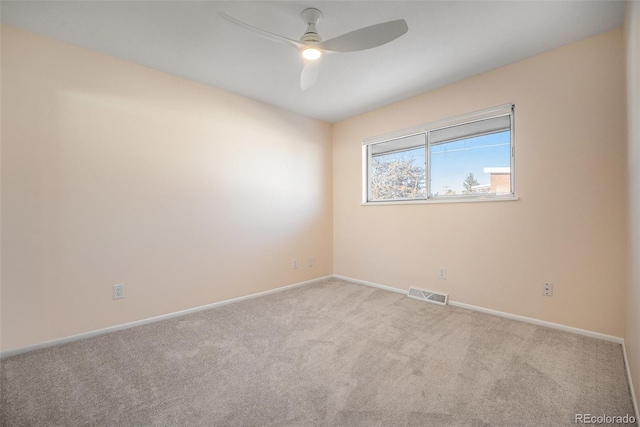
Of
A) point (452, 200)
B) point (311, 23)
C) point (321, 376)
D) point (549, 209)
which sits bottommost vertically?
point (321, 376)

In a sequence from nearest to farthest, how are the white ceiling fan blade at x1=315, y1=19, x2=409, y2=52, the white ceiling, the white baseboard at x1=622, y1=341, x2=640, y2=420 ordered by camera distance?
the white baseboard at x1=622, y1=341, x2=640, y2=420
the white ceiling fan blade at x1=315, y1=19, x2=409, y2=52
the white ceiling

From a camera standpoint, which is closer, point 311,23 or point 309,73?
point 311,23

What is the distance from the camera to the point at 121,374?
1.73m

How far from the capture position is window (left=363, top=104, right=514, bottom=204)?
2717 mm

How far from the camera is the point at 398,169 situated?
3.66 m

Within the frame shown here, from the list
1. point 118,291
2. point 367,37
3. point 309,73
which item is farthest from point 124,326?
point 367,37

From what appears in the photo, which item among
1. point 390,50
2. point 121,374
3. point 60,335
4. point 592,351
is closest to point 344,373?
point 121,374

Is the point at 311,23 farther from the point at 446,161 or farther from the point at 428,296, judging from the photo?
the point at 428,296

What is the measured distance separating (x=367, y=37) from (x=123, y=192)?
94.4 inches

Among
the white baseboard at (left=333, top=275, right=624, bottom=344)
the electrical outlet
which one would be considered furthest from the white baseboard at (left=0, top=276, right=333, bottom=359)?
the white baseboard at (left=333, top=275, right=624, bottom=344)

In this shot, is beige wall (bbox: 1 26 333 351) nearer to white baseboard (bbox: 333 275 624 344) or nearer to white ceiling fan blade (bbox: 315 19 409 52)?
white ceiling fan blade (bbox: 315 19 409 52)

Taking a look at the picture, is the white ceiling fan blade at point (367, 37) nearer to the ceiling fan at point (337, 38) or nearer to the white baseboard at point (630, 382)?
the ceiling fan at point (337, 38)

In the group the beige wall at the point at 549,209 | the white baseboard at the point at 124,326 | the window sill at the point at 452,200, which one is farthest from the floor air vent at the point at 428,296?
the white baseboard at the point at 124,326

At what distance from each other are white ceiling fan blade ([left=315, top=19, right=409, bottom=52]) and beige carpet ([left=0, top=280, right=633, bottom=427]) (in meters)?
2.11
